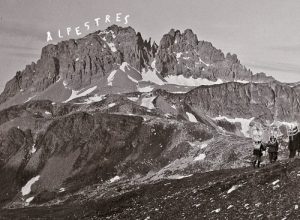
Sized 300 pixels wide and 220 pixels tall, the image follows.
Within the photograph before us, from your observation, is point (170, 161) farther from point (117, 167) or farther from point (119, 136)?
point (119, 136)

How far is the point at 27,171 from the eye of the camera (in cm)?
18588

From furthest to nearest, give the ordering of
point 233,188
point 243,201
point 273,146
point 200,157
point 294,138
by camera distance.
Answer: point 200,157 < point 294,138 < point 273,146 < point 233,188 < point 243,201

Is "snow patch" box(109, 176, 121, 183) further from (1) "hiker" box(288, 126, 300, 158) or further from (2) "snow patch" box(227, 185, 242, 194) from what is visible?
(2) "snow patch" box(227, 185, 242, 194)

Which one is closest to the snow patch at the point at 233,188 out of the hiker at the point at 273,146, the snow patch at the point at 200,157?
the hiker at the point at 273,146

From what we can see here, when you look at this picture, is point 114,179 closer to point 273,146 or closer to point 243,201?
point 273,146

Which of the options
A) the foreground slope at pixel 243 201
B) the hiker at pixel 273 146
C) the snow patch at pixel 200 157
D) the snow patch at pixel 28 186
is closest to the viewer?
the foreground slope at pixel 243 201

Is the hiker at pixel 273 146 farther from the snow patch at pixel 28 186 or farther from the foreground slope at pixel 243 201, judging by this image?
the snow patch at pixel 28 186

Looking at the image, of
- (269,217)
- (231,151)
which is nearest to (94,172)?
(231,151)

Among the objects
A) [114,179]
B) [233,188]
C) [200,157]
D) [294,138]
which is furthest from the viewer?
[114,179]

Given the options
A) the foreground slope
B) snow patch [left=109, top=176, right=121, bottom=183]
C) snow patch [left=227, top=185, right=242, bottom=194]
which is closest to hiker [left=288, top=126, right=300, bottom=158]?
the foreground slope

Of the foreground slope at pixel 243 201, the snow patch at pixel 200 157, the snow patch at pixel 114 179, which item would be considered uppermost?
the foreground slope at pixel 243 201

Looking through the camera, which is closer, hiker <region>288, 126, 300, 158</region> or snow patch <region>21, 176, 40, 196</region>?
hiker <region>288, 126, 300, 158</region>

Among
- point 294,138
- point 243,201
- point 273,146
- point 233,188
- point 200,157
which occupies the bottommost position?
point 200,157

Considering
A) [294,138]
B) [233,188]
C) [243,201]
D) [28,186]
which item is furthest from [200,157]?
[243,201]
